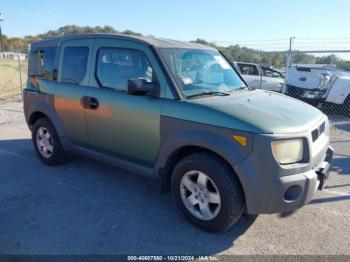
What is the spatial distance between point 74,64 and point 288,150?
3065 millimetres

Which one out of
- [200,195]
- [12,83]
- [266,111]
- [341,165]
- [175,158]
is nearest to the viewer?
[266,111]

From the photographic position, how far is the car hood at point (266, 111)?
9.54 ft

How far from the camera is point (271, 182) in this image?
Result: 282cm

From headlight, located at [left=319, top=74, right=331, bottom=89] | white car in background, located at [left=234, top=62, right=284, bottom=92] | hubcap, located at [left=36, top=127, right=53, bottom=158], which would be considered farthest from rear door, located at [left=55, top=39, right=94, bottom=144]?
white car in background, located at [left=234, top=62, right=284, bottom=92]

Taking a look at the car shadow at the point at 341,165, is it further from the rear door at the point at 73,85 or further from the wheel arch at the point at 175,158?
the rear door at the point at 73,85

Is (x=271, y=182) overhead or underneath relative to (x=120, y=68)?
underneath

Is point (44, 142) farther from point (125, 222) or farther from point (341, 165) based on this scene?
point (341, 165)

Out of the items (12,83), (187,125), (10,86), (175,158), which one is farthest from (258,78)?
(12,83)

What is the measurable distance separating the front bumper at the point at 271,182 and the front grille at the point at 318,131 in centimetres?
20

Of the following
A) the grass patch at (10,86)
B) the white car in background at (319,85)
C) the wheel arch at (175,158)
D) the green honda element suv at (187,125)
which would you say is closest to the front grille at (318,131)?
the green honda element suv at (187,125)

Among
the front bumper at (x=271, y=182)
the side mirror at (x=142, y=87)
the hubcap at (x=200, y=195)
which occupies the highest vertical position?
the side mirror at (x=142, y=87)

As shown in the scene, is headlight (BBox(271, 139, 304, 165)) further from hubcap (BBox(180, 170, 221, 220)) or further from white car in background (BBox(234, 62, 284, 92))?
white car in background (BBox(234, 62, 284, 92))

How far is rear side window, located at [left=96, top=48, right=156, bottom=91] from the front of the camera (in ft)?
12.0

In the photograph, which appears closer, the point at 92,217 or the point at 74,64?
the point at 92,217
